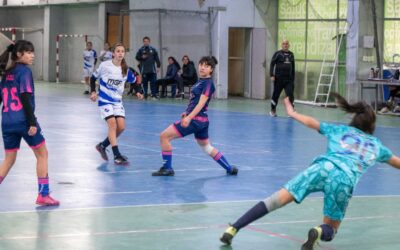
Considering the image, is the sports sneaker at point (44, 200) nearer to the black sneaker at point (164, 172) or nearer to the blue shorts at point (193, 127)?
the black sneaker at point (164, 172)

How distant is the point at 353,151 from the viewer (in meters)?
7.65

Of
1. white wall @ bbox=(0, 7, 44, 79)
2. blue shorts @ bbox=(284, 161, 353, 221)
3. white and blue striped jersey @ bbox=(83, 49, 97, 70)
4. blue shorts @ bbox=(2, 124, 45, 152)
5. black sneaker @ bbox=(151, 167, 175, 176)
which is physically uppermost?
white wall @ bbox=(0, 7, 44, 79)

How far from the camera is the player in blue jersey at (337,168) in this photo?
25.0ft

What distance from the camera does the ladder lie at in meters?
30.4

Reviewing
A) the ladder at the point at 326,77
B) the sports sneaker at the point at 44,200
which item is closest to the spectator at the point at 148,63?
the ladder at the point at 326,77

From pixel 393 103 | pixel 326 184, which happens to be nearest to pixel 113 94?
pixel 326 184

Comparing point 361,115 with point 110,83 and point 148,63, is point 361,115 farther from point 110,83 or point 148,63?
point 148,63

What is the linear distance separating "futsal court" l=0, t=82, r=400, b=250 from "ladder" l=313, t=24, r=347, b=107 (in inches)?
412

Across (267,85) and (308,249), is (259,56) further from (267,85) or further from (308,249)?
(308,249)

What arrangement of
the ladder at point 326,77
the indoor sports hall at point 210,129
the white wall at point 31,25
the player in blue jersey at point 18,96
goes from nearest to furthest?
the indoor sports hall at point 210,129 → the player in blue jersey at point 18,96 → the ladder at point 326,77 → the white wall at point 31,25

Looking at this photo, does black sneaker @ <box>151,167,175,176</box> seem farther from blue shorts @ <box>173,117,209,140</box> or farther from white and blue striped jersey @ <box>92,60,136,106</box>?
white and blue striped jersey @ <box>92,60,136,106</box>

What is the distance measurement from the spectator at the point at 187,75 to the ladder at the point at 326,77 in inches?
174

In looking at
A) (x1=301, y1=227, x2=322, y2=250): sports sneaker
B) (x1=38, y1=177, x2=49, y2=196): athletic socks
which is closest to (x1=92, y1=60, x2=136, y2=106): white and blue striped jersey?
(x1=38, y1=177, x2=49, y2=196): athletic socks

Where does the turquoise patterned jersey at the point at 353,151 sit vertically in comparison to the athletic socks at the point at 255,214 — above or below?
above
